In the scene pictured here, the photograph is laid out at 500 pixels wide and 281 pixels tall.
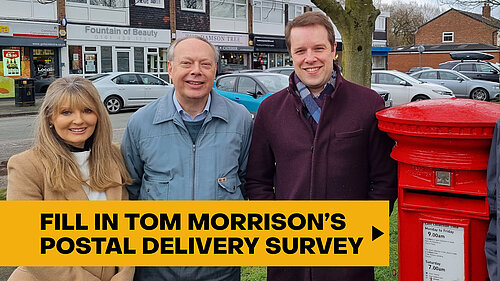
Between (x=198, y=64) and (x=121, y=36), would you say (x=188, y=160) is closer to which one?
(x=198, y=64)

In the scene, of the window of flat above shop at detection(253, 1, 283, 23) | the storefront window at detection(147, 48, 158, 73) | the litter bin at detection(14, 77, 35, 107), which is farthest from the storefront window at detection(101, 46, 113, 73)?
the window of flat above shop at detection(253, 1, 283, 23)

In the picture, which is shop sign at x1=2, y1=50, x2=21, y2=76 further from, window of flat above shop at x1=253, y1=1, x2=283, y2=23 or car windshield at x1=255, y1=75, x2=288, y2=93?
window of flat above shop at x1=253, y1=1, x2=283, y2=23

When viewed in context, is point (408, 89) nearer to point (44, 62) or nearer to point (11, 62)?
point (44, 62)

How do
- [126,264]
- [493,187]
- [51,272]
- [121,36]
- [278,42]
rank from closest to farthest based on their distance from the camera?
[493,187] → [51,272] → [126,264] → [121,36] → [278,42]

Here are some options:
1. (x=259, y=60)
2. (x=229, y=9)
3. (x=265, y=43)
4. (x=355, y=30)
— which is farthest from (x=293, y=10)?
(x=355, y=30)

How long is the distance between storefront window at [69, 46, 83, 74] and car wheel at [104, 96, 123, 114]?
6.46m

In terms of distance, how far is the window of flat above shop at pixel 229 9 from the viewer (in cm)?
2889

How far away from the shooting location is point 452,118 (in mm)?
2189

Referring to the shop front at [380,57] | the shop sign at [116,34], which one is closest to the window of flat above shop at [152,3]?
the shop sign at [116,34]

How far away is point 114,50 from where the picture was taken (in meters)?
24.3

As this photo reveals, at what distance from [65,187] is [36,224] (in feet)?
0.87

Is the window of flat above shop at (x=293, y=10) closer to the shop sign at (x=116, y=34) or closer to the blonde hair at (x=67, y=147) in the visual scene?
the shop sign at (x=116, y=34)

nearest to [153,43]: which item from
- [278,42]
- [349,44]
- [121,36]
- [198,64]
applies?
[121,36]

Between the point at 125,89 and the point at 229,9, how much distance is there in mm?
14150
